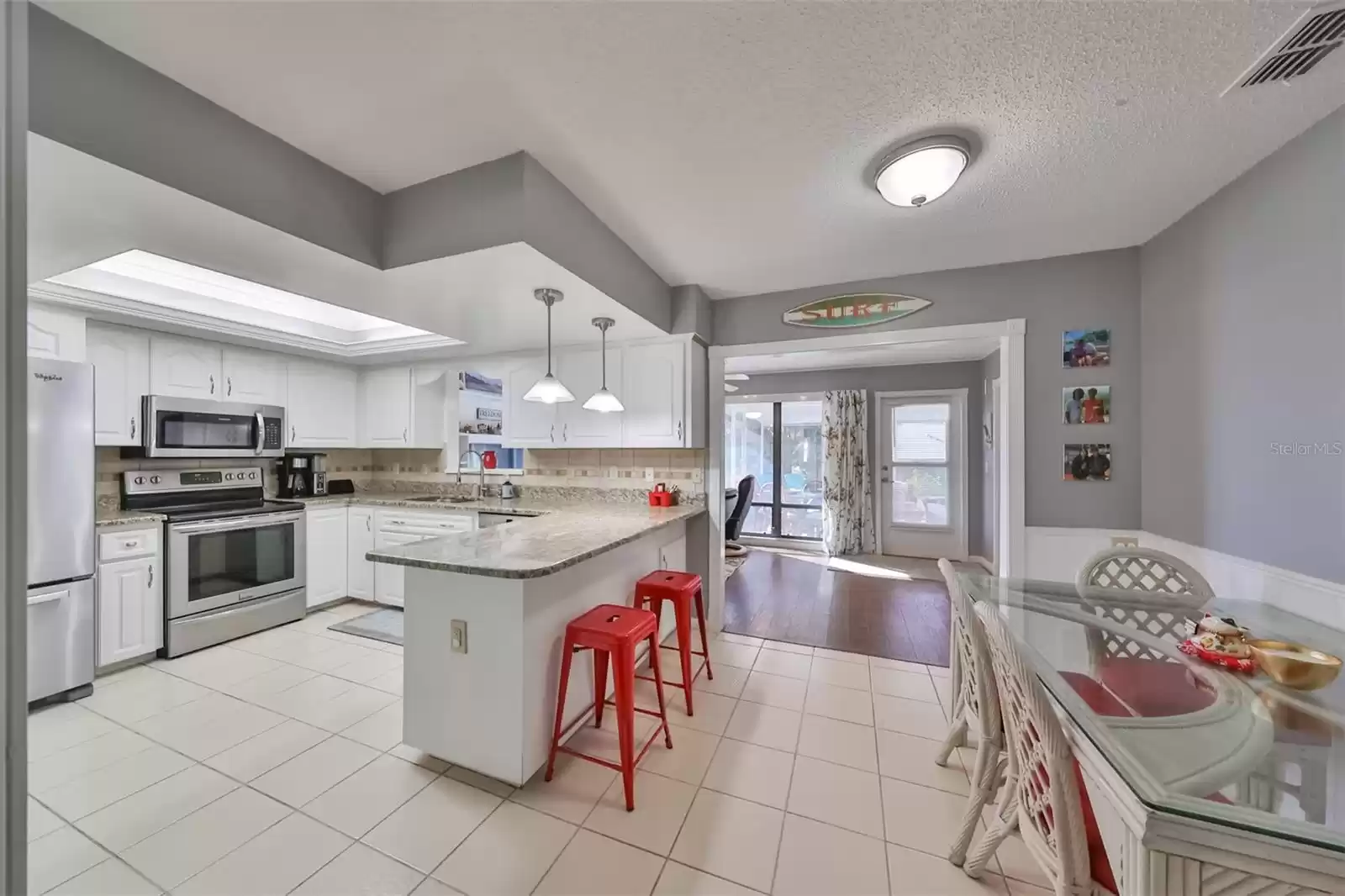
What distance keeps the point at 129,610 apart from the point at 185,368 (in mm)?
1590

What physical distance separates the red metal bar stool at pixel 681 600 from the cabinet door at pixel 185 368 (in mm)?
3450

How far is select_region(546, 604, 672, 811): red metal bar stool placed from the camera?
5.57 ft

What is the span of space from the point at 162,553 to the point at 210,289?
5.70ft

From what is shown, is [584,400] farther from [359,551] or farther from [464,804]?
[464,804]

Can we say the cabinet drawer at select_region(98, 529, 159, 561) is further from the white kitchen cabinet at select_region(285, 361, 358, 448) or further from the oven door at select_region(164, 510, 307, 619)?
the white kitchen cabinet at select_region(285, 361, 358, 448)

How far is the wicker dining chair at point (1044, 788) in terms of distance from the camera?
1013mm

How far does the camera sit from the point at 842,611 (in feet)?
12.5

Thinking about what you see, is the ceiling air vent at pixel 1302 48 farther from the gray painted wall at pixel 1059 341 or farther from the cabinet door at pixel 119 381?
the cabinet door at pixel 119 381

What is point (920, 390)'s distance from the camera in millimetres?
5668

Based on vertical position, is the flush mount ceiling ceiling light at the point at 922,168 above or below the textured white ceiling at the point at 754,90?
below

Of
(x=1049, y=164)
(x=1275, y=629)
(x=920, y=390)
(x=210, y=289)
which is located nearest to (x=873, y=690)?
(x=1275, y=629)

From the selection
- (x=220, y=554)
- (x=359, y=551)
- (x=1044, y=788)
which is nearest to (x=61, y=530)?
(x=220, y=554)

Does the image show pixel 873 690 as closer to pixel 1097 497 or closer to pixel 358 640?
pixel 1097 497

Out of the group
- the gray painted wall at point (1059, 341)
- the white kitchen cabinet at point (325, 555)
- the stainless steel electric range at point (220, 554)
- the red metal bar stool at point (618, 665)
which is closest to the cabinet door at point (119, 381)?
the stainless steel electric range at point (220, 554)
